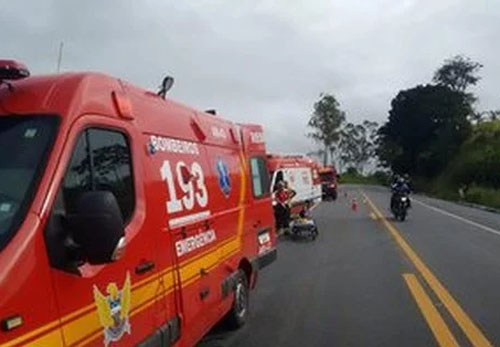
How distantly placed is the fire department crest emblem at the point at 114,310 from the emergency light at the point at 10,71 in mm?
1397

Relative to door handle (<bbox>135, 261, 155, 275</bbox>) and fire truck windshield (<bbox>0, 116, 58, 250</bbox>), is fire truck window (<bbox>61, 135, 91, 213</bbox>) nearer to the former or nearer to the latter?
fire truck windshield (<bbox>0, 116, 58, 250</bbox>)

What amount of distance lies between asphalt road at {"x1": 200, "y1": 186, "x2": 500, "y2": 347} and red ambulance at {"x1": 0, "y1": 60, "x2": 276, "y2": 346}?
58.4 inches

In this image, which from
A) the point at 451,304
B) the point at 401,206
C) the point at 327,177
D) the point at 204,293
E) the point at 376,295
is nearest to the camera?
the point at 204,293

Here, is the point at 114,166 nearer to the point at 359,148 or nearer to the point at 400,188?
the point at 400,188

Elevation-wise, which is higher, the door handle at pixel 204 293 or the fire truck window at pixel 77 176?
the fire truck window at pixel 77 176

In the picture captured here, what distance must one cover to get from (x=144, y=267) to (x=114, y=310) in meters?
0.57

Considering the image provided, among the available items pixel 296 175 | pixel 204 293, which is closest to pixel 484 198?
pixel 296 175

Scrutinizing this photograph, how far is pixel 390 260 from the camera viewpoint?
16422 mm

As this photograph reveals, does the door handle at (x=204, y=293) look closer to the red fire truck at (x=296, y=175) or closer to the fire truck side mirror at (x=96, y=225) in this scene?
the fire truck side mirror at (x=96, y=225)

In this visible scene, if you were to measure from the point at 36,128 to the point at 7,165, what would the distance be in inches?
11.4

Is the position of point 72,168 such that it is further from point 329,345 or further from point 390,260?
point 390,260

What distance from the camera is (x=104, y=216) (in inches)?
157

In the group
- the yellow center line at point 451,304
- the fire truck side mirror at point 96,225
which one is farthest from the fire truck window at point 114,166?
the yellow center line at point 451,304

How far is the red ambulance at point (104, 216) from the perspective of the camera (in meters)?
4.02
